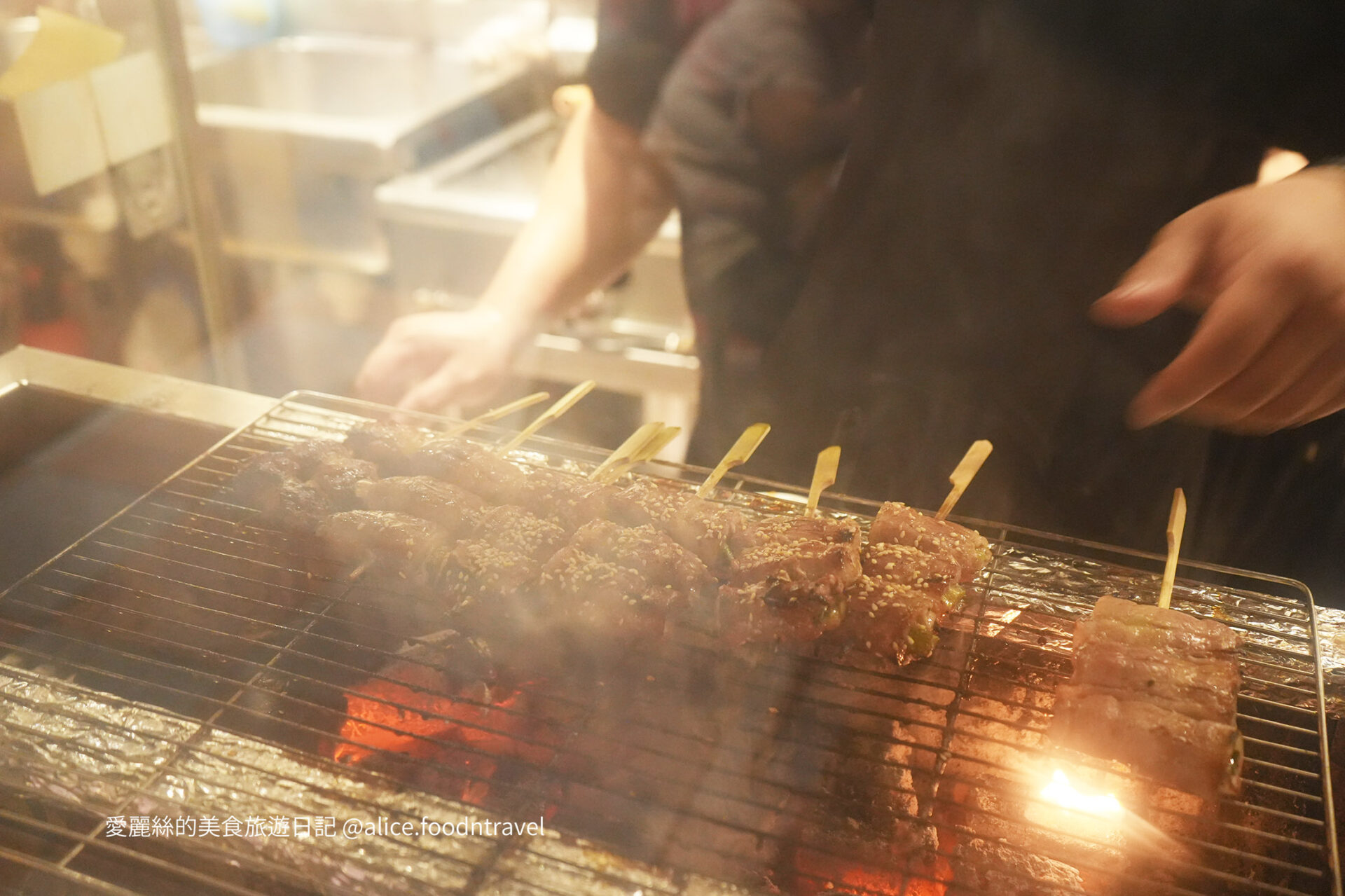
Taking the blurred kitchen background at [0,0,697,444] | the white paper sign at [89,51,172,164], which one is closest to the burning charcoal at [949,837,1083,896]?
the blurred kitchen background at [0,0,697,444]

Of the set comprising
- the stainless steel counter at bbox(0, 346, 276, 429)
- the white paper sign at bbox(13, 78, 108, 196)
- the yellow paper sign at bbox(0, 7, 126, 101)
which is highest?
the yellow paper sign at bbox(0, 7, 126, 101)

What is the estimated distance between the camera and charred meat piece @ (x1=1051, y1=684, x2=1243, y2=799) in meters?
1.77

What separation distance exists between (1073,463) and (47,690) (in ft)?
9.44

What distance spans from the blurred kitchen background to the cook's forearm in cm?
105

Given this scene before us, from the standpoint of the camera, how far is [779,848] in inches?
67.9

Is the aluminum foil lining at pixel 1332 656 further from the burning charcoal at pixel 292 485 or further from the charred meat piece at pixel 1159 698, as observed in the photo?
the burning charcoal at pixel 292 485

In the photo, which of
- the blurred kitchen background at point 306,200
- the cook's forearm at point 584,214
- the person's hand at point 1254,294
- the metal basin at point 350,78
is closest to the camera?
the person's hand at point 1254,294

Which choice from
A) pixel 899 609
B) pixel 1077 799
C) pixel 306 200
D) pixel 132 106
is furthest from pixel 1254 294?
pixel 306 200

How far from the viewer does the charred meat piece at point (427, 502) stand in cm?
238

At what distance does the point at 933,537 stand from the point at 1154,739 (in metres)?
0.65

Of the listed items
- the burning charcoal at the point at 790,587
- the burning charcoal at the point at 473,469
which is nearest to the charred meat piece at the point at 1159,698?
the burning charcoal at the point at 790,587

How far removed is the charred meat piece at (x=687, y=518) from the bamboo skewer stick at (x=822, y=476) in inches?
7.5

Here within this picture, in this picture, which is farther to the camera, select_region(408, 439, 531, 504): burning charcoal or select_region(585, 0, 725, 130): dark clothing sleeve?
select_region(585, 0, 725, 130): dark clothing sleeve

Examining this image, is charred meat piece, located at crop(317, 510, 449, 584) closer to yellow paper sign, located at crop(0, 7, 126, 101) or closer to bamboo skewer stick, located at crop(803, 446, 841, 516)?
bamboo skewer stick, located at crop(803, 446, 841, 516)
